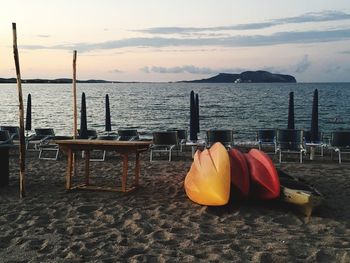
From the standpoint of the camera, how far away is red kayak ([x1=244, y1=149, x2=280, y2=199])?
6.29 metres

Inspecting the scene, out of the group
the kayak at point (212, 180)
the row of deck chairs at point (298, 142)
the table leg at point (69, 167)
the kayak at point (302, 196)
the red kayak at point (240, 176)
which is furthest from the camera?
the row of deck chairs at point (298, 142)

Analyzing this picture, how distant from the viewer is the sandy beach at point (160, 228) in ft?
15.1

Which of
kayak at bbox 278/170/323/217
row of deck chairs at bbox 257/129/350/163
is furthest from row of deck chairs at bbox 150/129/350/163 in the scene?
kayak at bbox 278/170/323/217

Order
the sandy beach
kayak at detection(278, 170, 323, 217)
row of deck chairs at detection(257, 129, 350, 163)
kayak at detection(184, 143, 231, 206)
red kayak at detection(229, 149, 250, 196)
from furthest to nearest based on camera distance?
row of deck chairs at detection(257, 129, 350, 163) → red kayak at detection(229, 149, 250, 196) → kayak at detection(184, 143, 231, 206) → kayak at detection(278, 170, 323, 217) → the sandy beach

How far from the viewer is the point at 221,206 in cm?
643

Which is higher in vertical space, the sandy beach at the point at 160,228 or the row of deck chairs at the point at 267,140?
the row of deck chairs at the point at 267,140

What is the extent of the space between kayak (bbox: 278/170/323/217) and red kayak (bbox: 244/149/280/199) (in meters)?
0.13

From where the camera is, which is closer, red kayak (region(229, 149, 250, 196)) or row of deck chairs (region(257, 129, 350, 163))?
red kayak (region(229, 149, 250, 196))

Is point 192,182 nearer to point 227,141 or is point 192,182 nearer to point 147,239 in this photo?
point 147,239

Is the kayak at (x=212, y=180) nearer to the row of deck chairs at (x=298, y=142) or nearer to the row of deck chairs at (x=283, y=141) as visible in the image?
the row of deck chairs at (x=283, y=141)

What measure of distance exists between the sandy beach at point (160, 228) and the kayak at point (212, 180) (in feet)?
0.55

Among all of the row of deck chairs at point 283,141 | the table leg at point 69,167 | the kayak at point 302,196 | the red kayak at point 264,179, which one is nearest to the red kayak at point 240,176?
the red kayak at point 264,179

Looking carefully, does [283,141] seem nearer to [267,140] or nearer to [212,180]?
[267,140]

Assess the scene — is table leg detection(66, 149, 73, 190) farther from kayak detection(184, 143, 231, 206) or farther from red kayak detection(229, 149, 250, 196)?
red kayak detection(229, 149, 250, 196)
